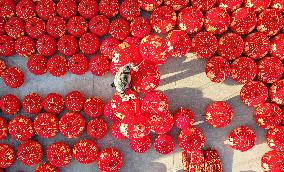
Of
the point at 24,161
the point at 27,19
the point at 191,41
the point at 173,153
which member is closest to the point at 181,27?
the point at 191,41

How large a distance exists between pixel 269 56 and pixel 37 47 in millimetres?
2857

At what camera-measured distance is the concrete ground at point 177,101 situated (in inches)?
223

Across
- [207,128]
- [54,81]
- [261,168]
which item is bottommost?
[261,168]

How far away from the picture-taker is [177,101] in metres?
5.72

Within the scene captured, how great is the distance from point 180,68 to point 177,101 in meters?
0.42

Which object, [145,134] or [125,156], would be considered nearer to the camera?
[145,134]

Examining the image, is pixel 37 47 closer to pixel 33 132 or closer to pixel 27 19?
pixel 27 19

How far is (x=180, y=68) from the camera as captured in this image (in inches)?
227

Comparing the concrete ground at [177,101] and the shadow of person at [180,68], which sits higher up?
the shadow of person at [180,68]

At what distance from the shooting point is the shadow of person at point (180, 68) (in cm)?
575

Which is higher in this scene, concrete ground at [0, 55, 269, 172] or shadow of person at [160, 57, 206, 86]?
shadow of person at [160, 57, 206, 86]

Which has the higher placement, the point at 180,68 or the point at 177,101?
the point at 180,68

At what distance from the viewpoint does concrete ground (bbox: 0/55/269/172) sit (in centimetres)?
565

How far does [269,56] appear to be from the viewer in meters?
5.63
